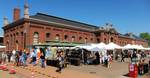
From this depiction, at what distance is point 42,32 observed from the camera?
3966 cm

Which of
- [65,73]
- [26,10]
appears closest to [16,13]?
[26,10]

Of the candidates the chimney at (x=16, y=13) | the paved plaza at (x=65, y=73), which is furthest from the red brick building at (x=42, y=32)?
the paved plaza at (x=65, y=73)

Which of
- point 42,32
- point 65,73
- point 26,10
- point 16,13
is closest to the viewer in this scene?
point 65,73

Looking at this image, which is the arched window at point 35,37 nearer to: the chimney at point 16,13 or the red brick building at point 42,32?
the red brick building at point 42,32

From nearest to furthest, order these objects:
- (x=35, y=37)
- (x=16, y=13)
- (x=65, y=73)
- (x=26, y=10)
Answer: (x=65, y=73)
(x=26, y=10)
(x=35, y=37)
(x=16, y=13)

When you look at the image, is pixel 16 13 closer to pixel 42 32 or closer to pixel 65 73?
pixel 42 32

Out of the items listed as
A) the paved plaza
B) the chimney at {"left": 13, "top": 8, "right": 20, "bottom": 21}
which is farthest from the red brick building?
the paved plaza

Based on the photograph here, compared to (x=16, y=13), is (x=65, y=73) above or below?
below

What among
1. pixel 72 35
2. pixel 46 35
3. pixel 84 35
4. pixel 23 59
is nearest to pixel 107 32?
pixel 84 35

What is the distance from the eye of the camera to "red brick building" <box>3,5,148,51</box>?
37531 mm

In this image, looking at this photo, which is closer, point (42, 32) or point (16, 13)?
point (42, 32)

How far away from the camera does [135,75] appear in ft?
58.1

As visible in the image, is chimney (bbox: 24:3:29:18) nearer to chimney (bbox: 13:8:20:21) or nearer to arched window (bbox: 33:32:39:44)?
arched window (bbox: 33:32:39:44)

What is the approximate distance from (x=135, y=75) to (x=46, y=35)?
997 inches
